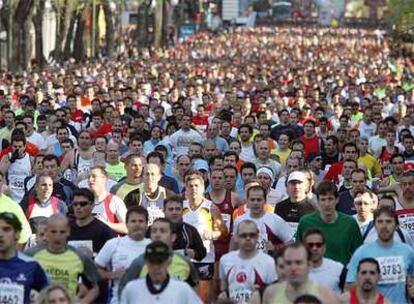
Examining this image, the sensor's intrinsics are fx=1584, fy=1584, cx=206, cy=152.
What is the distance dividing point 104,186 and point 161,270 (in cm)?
398

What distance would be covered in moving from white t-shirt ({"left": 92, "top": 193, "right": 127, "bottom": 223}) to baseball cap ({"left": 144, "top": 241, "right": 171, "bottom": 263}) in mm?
3127

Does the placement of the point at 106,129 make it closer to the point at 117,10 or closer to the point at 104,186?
the point at 104,186

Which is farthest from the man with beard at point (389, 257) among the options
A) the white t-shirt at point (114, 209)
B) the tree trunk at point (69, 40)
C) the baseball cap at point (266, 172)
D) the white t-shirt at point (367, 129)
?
A: the tree trunk at point (69, 40)

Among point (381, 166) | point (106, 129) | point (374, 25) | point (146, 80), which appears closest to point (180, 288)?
point (381, 166)

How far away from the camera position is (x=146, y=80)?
37219 millimetres

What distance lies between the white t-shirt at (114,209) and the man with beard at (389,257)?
2.48 meters

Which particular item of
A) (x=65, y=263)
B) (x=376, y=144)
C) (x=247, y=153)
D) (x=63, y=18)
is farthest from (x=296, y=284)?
(x=63, y=18)

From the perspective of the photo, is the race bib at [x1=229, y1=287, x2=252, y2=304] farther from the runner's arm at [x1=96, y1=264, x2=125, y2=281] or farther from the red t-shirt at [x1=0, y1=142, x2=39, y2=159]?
the red t-shirt at [x1=0, y1=142, x2=39, y2=159]

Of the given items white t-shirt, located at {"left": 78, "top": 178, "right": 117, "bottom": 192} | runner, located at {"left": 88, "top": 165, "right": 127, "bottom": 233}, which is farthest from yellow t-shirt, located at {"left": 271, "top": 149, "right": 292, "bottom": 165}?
runner, located at {"left": 88, "top": 165, "right": 127, "bottom": 233}

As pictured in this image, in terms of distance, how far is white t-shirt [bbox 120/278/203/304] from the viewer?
9.78 meters

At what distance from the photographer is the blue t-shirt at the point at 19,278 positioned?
1016cm

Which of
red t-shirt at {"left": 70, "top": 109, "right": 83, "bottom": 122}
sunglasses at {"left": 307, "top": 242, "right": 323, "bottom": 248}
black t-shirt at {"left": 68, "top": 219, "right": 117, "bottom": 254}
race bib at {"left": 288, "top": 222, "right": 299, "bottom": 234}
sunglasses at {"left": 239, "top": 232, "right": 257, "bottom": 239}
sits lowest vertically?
red t-shirt at {"left": 70, "top": 109, "right": 83, "bottom": 122}

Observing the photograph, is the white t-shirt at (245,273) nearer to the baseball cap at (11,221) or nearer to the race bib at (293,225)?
the baseball cap at (11,221)

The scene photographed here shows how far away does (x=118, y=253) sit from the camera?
11.3 m
